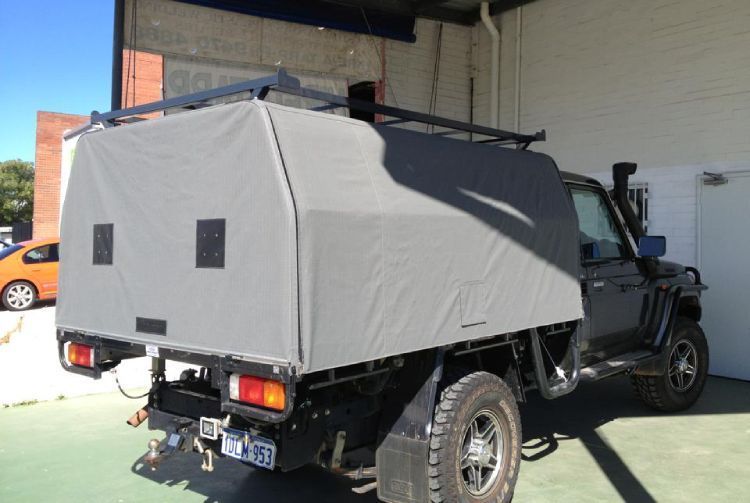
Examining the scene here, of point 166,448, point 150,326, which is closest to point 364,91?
point 150,326

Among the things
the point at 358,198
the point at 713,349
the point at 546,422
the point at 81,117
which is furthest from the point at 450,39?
the point at 81,117

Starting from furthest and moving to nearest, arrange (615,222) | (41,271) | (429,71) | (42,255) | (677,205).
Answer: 1. (42,255)
2. (41,271)
3. (429,71)
4. (677,205)
5. (615,222)

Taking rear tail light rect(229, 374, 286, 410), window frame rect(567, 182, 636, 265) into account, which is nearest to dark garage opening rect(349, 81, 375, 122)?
window frame rect(567, 182, 636, 265)

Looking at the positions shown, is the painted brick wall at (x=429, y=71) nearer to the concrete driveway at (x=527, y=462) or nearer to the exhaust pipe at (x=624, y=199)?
the exhaust pipe at (x=624, y=199)

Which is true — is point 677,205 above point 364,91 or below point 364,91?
below

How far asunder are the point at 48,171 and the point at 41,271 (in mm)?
16926

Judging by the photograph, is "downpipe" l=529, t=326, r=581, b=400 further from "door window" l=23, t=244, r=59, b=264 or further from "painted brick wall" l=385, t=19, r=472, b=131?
"door window" l=23, t=244, r=59, b=264

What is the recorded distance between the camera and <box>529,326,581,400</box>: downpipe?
14.7 ft

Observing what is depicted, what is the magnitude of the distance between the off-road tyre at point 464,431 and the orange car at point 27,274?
1279 cm

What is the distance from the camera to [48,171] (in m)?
29.2

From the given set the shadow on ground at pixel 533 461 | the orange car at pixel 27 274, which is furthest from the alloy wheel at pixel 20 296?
the shadow on ground at pixel 533 461

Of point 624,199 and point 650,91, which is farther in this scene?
point 650,91

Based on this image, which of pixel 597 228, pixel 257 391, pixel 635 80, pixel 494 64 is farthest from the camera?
pixel 494 64

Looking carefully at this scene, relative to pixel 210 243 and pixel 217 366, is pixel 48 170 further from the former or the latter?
pixel 217 366
